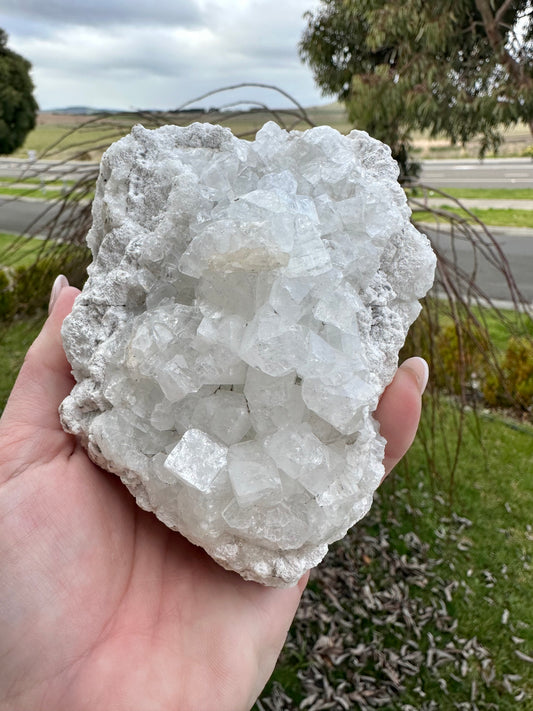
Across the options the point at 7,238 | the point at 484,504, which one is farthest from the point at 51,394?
the point at 7,238

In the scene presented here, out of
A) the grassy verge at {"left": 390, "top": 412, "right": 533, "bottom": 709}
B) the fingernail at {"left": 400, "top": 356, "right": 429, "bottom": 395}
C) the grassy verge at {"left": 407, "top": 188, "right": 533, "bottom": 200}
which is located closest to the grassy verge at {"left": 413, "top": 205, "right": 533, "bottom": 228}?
the grassy verge at {"left": 407, "top": 188, "right": 533, "bottom": 200}

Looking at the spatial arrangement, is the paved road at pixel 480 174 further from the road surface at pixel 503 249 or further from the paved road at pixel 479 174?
the road surface at pixel 503 249

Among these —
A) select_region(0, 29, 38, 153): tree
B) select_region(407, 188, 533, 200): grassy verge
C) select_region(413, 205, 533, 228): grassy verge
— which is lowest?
select_region(413, 205, 533, 228): grassy verge

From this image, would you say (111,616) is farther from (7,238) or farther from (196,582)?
(7,238)

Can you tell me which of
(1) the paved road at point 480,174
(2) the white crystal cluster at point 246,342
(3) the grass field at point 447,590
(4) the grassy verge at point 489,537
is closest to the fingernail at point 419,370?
(2) the white crystal cluster at point 246,342

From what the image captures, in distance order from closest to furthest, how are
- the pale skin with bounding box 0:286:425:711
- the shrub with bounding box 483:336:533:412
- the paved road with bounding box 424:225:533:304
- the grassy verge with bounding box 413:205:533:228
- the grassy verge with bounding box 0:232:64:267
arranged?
the pale skin with bounding box 0:286:425:711
the grassy verge with bounding box 0:232:64:267
the shrub with bounding box 483:336:533:412
the paved road with bounding box 424:225:533:304
the grassy verge with bounding box 413:205:533:228

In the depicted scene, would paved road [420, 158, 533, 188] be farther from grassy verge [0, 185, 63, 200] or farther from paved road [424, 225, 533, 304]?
grassy verge [0, 185, 63, 200]

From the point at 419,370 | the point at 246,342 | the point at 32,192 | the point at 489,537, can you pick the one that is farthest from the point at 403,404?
the point at 489,537
